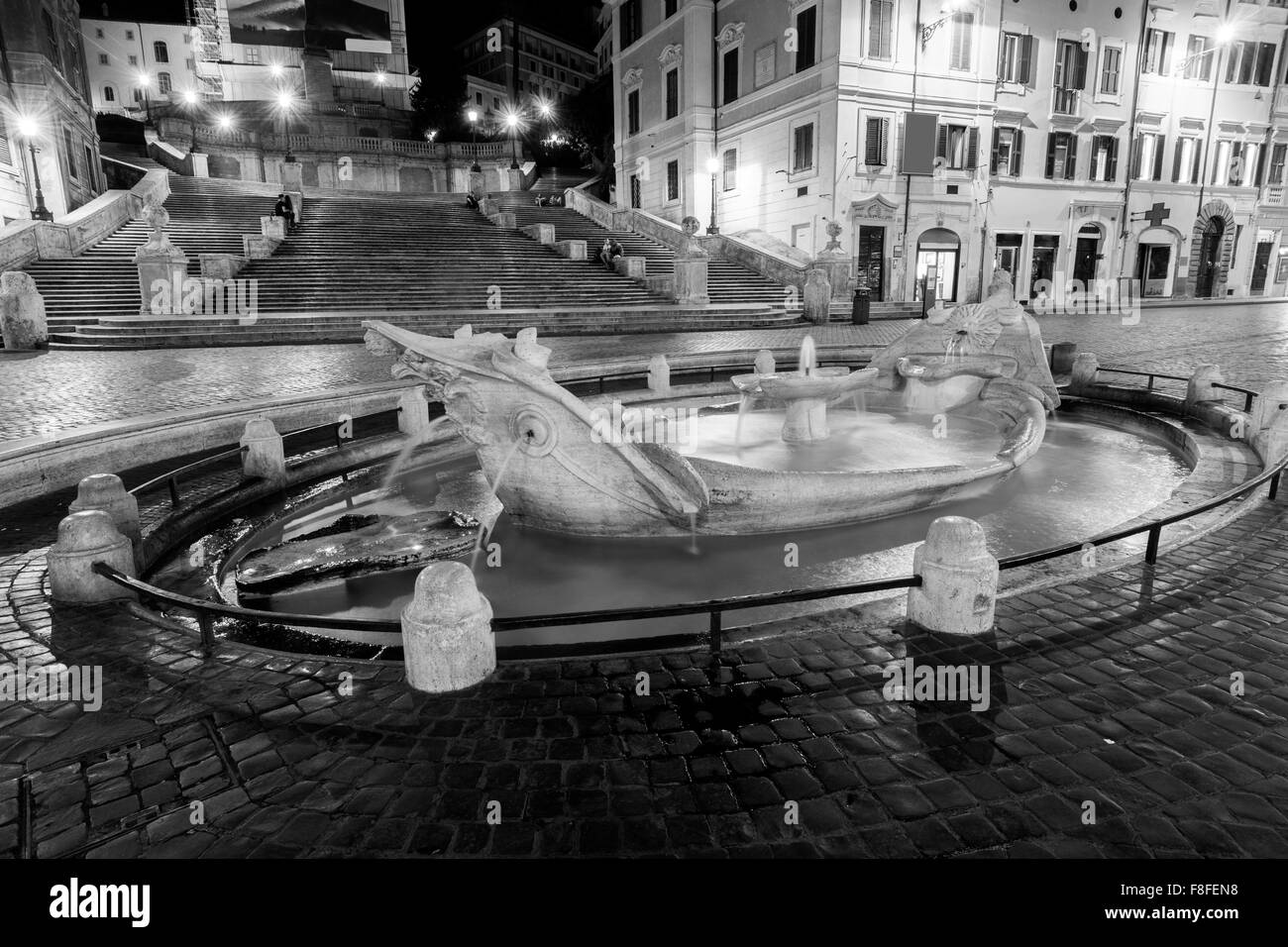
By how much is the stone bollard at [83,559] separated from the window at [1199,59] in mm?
45509

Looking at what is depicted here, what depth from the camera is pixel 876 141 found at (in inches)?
1146

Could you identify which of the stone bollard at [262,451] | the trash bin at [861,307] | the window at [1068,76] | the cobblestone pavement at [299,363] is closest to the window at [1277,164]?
the window at [1068,76]

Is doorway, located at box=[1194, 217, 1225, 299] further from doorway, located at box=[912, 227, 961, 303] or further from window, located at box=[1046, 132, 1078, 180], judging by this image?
doorway, located at box=[912, 227, 961, 303]

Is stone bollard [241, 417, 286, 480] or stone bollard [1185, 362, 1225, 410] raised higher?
stone bollard [1185, 362, 1225, 410]

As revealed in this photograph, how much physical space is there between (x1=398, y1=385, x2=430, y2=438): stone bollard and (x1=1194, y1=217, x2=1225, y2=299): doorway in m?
42.5

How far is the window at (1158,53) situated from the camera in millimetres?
33438

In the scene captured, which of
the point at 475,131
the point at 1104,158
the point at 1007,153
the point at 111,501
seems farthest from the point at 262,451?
the point at 475,131

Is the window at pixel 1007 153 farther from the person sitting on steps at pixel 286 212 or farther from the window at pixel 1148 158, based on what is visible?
the person sitting on steps at pixel 286 212

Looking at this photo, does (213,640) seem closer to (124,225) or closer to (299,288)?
(299,288)

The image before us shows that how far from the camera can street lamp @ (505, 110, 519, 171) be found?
49.2 meters

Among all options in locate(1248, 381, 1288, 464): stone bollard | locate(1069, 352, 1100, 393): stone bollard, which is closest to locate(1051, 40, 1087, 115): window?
locate(1069, 352, 1100, 393): stone bollard

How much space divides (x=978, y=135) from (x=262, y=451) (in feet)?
105

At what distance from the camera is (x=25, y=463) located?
708 centimetres

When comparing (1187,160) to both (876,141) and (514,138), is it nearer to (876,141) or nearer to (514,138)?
(876,141)
